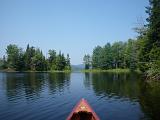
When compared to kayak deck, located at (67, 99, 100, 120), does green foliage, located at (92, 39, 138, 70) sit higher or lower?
higher

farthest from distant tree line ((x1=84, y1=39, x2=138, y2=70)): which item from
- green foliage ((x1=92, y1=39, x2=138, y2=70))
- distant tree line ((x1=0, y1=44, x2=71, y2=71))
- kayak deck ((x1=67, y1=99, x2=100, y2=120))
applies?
kayak deck ((x1=67, y1=99, x2=100, y2=120))

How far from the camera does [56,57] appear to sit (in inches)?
6781

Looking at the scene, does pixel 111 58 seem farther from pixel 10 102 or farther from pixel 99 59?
pixel 10 102

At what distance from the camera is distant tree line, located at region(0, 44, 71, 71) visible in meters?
168

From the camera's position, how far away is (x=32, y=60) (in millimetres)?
167375

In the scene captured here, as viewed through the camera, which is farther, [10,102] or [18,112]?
[10,102]

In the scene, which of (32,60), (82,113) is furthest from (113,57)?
(82,113)

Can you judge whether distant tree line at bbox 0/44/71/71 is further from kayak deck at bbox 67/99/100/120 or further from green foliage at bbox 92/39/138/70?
kayak deck at bbox 67/99/100/120

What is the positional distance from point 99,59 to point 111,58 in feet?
34.0

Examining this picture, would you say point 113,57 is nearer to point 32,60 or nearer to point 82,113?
point 32,60

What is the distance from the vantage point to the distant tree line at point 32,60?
168 metres

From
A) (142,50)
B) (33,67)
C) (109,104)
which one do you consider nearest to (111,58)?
(33,67)

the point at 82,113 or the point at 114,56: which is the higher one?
the point at 114,56

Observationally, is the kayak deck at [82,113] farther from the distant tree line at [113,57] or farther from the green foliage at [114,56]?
the green foliage at [114,56]
